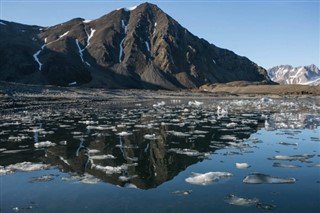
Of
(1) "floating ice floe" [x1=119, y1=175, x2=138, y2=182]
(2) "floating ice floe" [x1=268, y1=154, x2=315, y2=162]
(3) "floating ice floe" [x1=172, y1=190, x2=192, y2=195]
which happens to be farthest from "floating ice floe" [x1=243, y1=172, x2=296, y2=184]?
(1) "floating ice floe" [x1=119, y1=175, x2=138, y2=182]

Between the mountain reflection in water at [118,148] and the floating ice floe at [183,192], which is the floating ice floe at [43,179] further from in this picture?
the floating ice floe at [183,192]

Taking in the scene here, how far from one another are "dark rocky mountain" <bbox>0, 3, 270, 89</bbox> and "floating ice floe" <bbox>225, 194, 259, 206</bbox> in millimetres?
125884

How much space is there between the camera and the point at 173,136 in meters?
15.2

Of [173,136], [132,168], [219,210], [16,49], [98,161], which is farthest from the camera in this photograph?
[16,49]

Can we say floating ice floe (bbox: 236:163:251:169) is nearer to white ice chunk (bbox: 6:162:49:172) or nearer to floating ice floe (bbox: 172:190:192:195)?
floating ice floe (bbox: 172:190:192:195)

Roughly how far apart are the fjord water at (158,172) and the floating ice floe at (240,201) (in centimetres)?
2

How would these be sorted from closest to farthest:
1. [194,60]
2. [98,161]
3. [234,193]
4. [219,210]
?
1. [219,210]
2. [234,193]
3. [98,161]
4. [194,60]

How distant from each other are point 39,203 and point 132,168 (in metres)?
3.15

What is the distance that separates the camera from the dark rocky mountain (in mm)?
136375

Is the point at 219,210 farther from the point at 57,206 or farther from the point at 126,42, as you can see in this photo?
the point at 126,42

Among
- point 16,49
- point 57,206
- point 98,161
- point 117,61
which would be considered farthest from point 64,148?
point 117,61

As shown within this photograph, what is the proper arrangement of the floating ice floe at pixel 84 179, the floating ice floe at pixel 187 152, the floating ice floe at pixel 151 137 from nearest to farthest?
1. the floating ice floe at pixel 84 179
2. the floating ice floe at pixel 187 152
3. the floating ice floe at pixel 151 137

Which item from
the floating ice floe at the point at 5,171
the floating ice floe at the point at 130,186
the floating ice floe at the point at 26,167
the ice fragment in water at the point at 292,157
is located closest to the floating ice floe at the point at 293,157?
the ice fragment in water at the point at 292,157

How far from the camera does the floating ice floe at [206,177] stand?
8.13 metres
